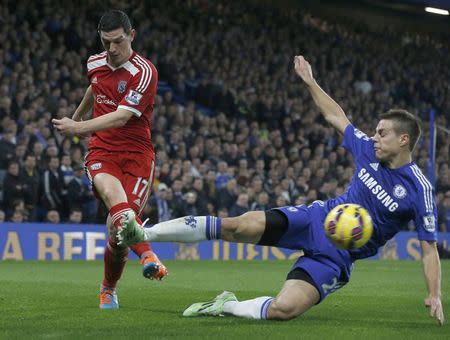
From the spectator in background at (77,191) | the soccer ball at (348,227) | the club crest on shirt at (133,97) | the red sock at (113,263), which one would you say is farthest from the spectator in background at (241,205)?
the soccer ball at (348,227)

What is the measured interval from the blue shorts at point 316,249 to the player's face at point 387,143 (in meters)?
0.61

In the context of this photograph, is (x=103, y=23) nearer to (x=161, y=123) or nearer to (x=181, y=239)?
(x=181, y=239)

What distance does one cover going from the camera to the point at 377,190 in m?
7.76

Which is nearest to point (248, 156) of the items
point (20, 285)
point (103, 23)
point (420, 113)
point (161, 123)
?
point (161, 123)

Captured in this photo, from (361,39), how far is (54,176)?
18184 mm

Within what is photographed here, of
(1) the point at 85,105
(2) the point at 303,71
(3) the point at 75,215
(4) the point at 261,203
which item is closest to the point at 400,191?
(2) the point at 303,71

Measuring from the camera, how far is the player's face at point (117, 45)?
8625 mm

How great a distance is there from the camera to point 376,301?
10.4 meters

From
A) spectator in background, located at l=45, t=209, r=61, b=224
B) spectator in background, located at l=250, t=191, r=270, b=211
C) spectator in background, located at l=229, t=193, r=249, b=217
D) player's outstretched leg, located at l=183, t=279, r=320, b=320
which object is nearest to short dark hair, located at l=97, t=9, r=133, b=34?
Result: player's outstretched leg, located at l=183, t=279, r=320, b=320

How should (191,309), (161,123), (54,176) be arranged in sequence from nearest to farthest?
(191,309), (54,176), (161,123)

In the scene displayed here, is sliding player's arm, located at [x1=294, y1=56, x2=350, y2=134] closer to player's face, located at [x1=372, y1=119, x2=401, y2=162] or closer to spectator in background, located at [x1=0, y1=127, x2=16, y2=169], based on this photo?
player's face, located at [x1=372, y1=119, x2=401, y2=162]

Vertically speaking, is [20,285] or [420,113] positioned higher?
[420,113]

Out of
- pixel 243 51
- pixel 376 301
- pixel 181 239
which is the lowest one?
pixel 376 301

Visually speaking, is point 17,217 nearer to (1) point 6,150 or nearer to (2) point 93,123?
(1) point 6,150
